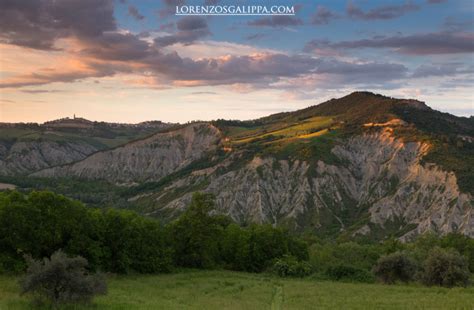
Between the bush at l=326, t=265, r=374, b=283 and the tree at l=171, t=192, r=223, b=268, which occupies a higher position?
the tree at l=171, t=192, r=223, b=268

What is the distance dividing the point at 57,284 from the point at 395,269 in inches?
1537

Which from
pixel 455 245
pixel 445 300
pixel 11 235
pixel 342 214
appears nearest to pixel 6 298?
pixel 11 235

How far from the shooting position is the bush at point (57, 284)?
30.1 metres

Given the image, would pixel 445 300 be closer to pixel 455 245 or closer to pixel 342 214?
pixel 455 245

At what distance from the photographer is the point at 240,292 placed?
1671 inches

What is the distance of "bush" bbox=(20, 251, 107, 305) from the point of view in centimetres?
3014

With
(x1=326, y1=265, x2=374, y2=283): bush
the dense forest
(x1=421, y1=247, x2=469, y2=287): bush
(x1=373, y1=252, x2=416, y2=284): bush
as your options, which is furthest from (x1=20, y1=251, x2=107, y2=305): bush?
(x1=421, y1=247, x2=469, y2=287): bush

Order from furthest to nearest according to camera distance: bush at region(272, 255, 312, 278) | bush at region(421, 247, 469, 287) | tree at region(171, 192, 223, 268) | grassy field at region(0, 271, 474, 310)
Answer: tree at region(171, 192, 223, 268), bush at region(272, 255, 312, 278), bush at region(421, 247, 469, 287), grassy field at region(0, 271, 474, 310)

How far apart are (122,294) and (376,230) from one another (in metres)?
153

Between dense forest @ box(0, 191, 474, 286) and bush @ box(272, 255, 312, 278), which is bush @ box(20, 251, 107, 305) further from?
bush @ box(272, 255, 312, 278)

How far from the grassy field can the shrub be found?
377 inches

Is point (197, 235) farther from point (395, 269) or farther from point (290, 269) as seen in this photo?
point (395, 269)

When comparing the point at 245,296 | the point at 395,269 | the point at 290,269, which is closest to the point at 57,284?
the point at 245,296

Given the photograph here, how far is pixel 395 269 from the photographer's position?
56906 millimetres
